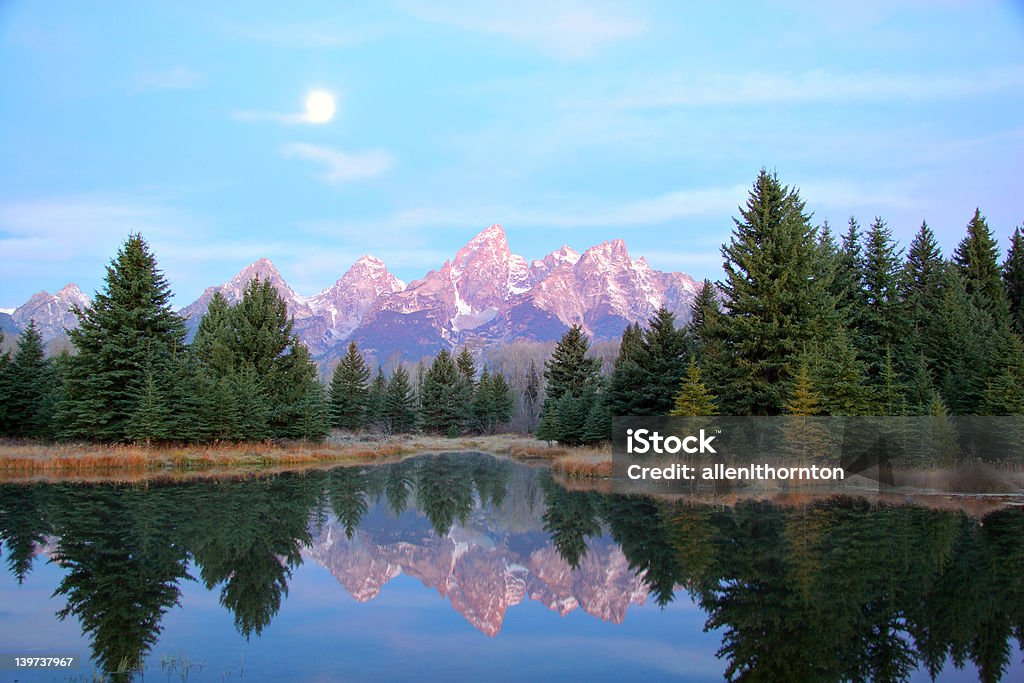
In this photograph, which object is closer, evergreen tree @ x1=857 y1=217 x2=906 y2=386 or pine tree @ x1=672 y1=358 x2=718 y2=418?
pine tree @ x1=672 y1=358 x2=718 y2=418

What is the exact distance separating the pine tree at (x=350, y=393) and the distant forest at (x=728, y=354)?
21.1m

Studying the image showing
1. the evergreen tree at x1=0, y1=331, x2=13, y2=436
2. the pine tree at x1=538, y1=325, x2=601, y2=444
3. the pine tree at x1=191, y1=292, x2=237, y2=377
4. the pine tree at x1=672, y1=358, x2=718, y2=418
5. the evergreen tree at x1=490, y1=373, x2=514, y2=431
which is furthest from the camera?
the evergreen tree at x1=490, y1=373, x2=514, y2=431

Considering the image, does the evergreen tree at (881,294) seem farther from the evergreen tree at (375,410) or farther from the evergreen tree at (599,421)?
the evergreen tree at (375,410)

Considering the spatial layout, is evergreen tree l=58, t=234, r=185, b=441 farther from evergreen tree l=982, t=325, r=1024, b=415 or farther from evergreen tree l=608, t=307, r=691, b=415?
evergreen tree l=982, t=325, r=1024, b=415

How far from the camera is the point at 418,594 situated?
12508mm

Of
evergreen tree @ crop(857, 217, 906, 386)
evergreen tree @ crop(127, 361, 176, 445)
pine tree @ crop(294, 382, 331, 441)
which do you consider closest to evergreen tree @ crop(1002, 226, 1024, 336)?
evergreen tree @ crop(857, 217, 906, 386)

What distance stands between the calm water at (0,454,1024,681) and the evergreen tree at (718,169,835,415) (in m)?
10.3

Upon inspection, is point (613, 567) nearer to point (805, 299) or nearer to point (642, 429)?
point (805, 299)

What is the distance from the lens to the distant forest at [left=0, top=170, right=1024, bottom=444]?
30234 mm

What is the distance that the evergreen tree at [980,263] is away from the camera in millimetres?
47022

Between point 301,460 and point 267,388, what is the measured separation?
5.81 meters

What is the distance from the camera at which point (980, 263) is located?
A: 48.6 metres

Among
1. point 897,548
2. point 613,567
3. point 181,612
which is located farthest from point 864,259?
point 181,612

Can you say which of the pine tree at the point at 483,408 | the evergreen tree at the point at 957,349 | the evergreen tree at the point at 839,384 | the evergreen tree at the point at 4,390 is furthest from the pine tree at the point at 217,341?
the evergreen tree at the point at 957,349
